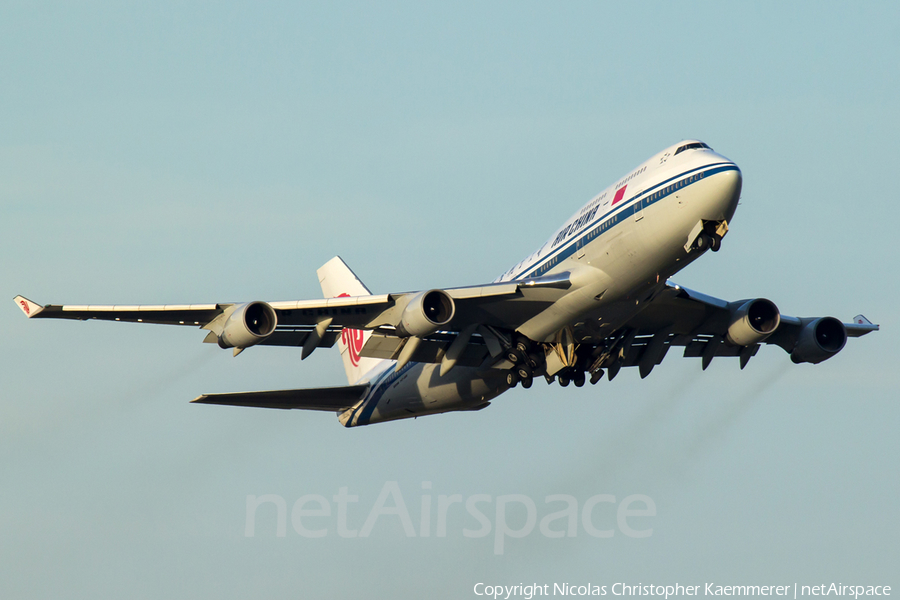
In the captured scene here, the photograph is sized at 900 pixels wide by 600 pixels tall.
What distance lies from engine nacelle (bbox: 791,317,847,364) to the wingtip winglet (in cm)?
2462

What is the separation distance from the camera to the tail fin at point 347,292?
45.7m

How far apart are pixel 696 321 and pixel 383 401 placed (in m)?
11.0

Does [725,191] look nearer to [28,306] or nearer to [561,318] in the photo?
[561,318]

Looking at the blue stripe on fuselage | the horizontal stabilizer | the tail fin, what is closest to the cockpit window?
the blue stripe on fuselage

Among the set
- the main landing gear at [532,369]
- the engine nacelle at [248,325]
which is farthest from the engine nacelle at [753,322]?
the engine nacelle at [248,325]

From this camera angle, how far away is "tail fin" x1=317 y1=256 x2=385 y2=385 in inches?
1799

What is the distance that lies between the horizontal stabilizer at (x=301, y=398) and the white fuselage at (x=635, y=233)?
28.6ft

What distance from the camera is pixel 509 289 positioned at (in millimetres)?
32781

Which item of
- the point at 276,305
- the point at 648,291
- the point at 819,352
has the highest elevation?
the point at 276,305

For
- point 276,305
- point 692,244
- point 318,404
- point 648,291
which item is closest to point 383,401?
point 318,404

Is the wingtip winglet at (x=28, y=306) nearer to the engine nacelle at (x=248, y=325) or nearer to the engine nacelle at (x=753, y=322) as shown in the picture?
the engine nacelle at (x=248, y=325)

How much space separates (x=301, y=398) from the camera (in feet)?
132

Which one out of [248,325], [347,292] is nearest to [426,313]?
[248,325]

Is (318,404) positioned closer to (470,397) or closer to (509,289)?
(470,397)
